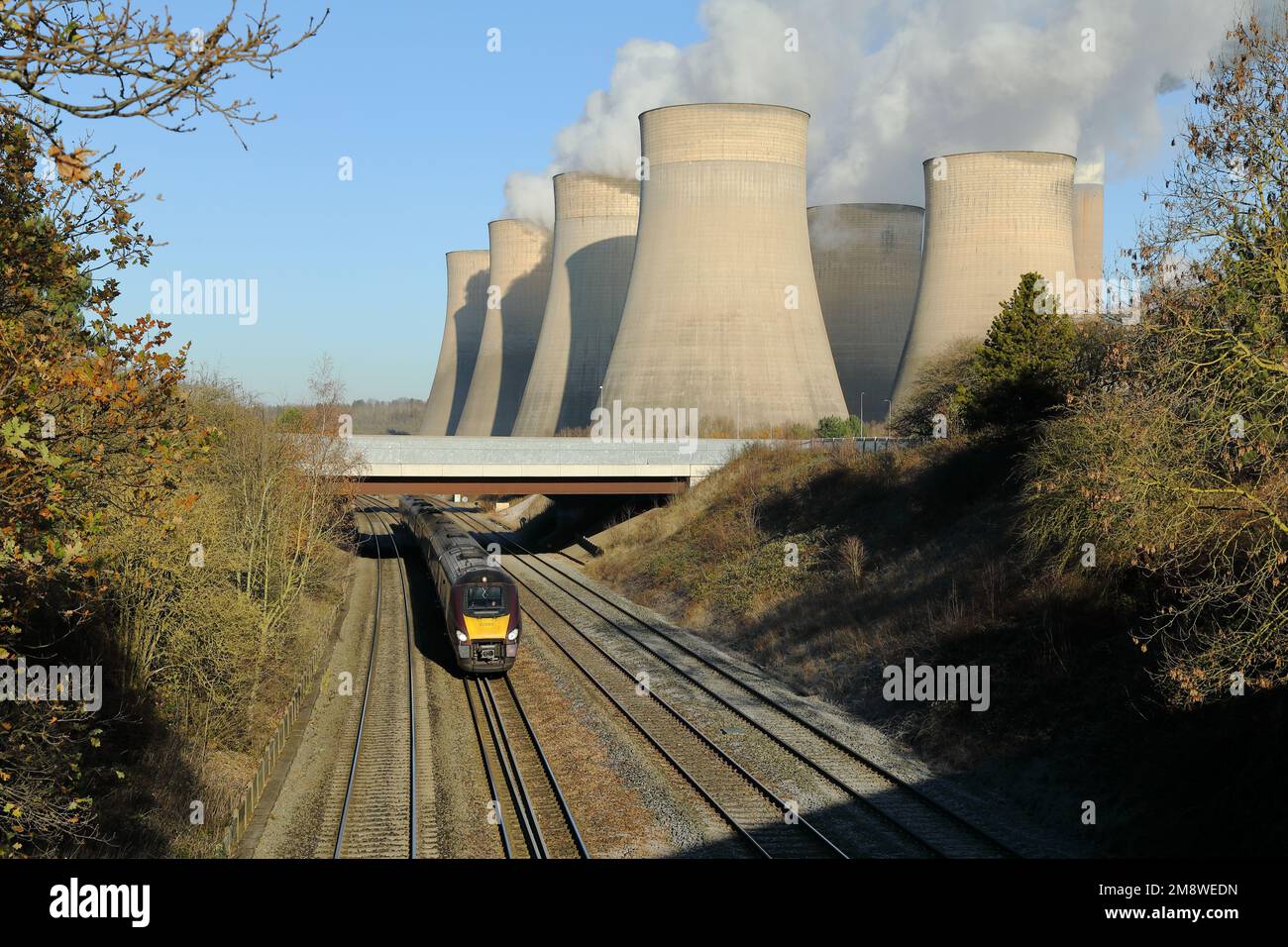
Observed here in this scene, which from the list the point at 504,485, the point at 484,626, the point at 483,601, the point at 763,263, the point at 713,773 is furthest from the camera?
the point at 763,263

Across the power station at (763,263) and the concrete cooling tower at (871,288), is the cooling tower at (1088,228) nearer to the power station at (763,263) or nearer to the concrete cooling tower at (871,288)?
the concrete cooling tower at (871,288)

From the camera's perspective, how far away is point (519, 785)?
12.4 m

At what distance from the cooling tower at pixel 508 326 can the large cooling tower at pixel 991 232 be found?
27.2m

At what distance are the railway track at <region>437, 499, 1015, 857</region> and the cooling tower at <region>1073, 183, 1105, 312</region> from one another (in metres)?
38.2

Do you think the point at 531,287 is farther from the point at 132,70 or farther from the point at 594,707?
the point at 132,70

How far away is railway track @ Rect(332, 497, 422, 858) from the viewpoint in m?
10.8

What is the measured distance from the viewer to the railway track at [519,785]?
10.6 metres

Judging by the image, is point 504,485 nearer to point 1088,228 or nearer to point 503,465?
point 503,465

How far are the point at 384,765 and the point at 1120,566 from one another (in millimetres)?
A: 9381

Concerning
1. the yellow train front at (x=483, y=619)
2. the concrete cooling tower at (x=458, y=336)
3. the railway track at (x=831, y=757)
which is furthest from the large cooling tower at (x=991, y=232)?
the concrete cooling tower at (x=458, y=336)
